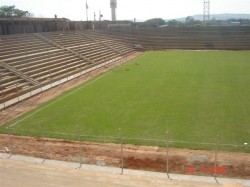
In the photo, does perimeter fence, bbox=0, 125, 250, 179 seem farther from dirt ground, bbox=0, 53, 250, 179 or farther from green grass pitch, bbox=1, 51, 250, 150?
green grass pitch, bbox=1, 51, 250, 150

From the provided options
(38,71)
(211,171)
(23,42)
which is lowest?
(211,171)

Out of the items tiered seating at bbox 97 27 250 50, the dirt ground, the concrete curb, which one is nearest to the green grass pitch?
the dirt ground

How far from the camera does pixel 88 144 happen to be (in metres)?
17.8

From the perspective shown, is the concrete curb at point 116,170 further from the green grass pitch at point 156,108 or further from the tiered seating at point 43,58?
the tiered seating at point 43,58

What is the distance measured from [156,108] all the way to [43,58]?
20466 millimetres

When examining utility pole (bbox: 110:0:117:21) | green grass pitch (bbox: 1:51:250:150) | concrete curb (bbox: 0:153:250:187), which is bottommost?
concrete curb (bbox: 0:153:250:187)

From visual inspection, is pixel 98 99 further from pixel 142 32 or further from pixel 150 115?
pixel 142 32

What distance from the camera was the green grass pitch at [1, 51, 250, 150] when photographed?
19188mm

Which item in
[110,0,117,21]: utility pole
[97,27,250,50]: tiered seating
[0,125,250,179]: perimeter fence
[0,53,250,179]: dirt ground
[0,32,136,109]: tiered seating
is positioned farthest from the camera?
[110,0,117,21]: utility pole

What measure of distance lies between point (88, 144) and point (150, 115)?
583cm

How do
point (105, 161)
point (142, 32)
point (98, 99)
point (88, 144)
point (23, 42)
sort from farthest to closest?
point (142, 32) < point (23, 42) < point (98, 99) < point (88, 144) < point (105, 161)

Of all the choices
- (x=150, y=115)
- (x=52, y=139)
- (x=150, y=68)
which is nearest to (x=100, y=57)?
(x=150, y=68)

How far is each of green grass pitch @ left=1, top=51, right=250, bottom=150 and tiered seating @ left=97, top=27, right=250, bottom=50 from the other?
112ft

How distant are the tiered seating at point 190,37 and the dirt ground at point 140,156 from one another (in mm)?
54558
